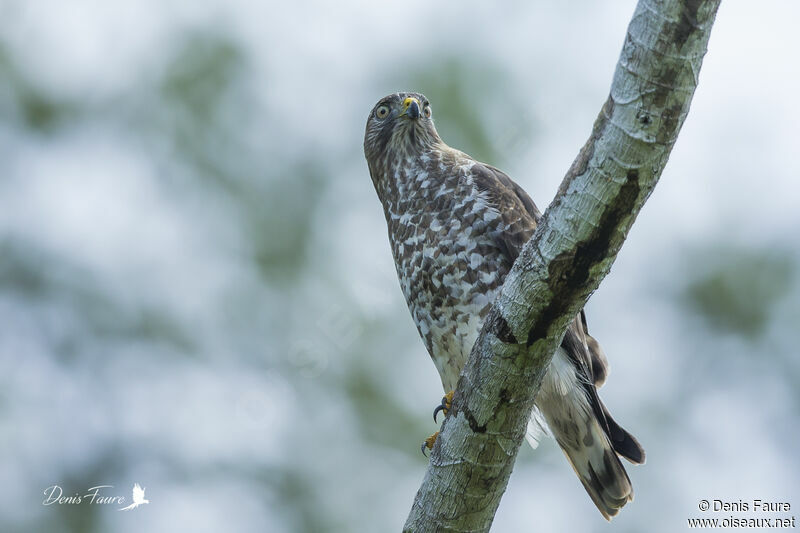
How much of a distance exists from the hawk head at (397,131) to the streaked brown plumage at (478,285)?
0.32 meters

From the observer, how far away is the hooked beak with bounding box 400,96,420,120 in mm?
5035

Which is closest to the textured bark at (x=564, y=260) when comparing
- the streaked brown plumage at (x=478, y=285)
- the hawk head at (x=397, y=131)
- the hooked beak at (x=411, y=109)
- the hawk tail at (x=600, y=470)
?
the streaked brown plumage at (x=478, y=285)

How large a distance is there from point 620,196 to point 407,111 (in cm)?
264

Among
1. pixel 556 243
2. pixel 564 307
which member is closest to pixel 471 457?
pixel 564 307

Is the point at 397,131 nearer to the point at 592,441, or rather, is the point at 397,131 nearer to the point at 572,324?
the point at 572,324

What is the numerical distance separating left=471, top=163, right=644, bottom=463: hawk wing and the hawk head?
0.71m

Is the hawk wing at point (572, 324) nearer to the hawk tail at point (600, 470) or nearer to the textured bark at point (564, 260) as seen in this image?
the hawk tail at point (600, 470)

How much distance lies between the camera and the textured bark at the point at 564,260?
7.81ft

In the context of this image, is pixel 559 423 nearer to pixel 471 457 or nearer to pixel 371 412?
pixel 471 457

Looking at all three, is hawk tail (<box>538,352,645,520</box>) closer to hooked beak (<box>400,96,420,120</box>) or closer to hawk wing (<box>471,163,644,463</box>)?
hawk wing (<box>471,163,644,463</box>)

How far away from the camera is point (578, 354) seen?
4070 millimetres

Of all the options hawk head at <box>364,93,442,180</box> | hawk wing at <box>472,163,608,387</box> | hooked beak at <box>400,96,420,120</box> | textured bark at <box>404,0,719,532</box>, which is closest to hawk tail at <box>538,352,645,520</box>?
hawk wing at <box>472,163,608,387</box>

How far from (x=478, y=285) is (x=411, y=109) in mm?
1475

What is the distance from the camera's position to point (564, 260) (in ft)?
8.87
